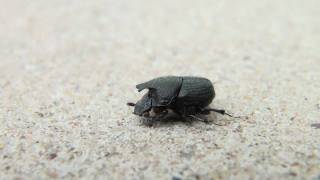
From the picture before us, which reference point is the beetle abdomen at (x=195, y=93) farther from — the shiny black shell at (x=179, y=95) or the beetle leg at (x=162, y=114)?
the beetle leg at (x=162, y=114)

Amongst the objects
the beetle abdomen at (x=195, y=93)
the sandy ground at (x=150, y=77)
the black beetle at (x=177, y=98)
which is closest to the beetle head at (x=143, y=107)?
the black beetle at (x=177, y=98)

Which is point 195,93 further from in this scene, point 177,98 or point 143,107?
point 143,107

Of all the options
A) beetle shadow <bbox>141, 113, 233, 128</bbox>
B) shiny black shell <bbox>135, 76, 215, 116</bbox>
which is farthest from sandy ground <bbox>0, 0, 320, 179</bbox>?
shiny black shell <bbox>135, 76, 215, 116</bbox>

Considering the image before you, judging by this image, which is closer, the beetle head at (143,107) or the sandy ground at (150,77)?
the sandy ground at (150,77)

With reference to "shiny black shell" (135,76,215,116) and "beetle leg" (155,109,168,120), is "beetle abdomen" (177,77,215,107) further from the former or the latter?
"beetle leg" (155,109,168,120)

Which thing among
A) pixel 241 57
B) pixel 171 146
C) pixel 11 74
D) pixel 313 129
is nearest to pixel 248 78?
pixel 241 57

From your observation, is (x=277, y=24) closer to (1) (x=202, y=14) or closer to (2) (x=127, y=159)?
(1) (x=202, y=14)
